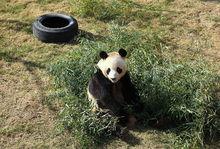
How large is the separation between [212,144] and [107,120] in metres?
1.29

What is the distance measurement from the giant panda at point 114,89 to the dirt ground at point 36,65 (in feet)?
1.19

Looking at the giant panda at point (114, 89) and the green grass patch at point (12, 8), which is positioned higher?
A: the giant panda at point (114, 89)

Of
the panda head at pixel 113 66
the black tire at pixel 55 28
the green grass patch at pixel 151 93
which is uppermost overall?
the panda head at pixel 113 66

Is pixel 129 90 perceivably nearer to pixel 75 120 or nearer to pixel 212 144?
pixel 75 120

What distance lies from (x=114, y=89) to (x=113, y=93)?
54 mm

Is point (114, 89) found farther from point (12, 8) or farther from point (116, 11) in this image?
point (12, 8)

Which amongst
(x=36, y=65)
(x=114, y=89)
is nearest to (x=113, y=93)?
(x=114, y=89)

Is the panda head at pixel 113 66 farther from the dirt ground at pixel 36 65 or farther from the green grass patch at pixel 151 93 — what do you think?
the dirt ground at pixel 36 65

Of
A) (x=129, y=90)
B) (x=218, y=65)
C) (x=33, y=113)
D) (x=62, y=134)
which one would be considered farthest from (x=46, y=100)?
Result: (x=218, y=65)

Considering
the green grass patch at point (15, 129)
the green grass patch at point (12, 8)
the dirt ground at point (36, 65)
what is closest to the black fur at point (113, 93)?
the dirt ground at point (36, 65)

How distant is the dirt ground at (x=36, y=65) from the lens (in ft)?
19.9

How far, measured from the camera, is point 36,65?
7445 millimetres

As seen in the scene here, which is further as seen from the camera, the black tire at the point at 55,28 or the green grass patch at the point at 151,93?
the black tire at the point at 55,28

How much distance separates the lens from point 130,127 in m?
6.14
